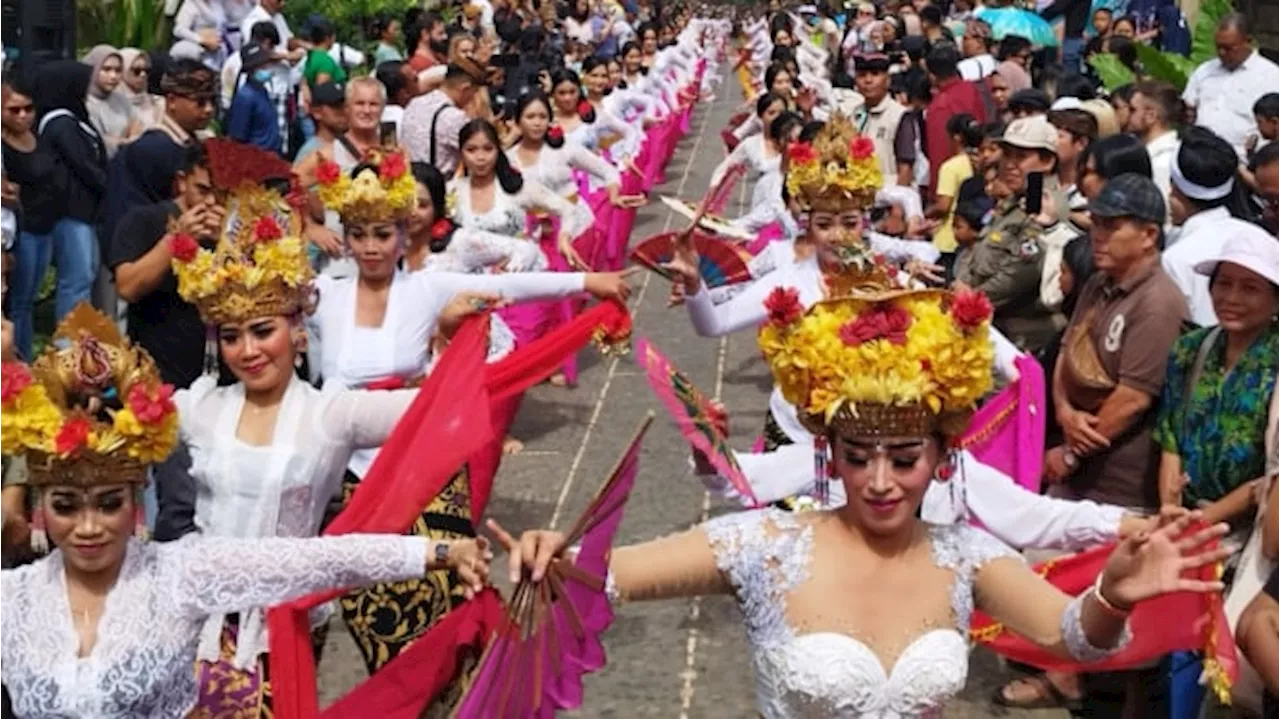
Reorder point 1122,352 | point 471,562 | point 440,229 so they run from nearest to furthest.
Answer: point 471,562 < point 1122,352 < point 440,229

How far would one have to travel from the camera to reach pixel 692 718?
633cm

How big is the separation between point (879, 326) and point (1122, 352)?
2303 mm

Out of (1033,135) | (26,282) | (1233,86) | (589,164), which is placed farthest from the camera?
(589,164)

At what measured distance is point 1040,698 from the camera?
252 inches

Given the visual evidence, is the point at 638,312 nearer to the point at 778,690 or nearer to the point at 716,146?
the point at 778,690

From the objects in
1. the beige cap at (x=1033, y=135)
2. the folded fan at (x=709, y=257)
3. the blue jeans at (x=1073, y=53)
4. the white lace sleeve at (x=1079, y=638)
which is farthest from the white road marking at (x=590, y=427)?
the blue jeans at (x=1073, y=53)

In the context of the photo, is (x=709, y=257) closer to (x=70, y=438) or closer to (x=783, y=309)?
(x=783, y=309)

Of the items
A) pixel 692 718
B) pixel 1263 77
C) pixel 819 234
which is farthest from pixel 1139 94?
pixel 692 718

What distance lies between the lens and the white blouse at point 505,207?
9.70 metres

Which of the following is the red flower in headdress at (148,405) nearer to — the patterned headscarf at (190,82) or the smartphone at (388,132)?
the patterned headscarf at (190,82)

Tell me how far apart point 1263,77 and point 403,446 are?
7342 millimetres

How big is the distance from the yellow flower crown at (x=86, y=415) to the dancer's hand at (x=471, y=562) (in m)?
0.68

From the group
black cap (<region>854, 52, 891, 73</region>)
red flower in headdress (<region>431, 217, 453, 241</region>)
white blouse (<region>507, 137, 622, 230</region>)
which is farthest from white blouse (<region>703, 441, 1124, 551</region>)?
black cap (<region>854, 52, 891, 73</region>)

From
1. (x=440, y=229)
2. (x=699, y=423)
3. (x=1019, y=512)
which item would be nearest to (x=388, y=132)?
(x=440, y=229)
